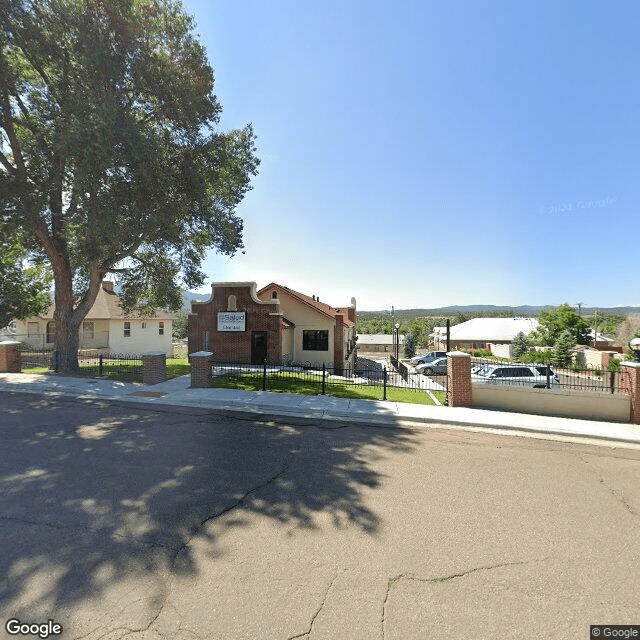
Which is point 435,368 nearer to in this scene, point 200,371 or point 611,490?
point 200,371

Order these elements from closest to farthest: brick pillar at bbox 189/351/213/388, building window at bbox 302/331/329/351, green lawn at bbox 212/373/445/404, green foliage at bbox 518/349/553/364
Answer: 1. green lawn at bbox 212/373/445/404
2. brick pillar at bbox 189/351/213/388
3. building window at bbox 302/331/329/351
4. green foliage at bbox 518/349/553/364

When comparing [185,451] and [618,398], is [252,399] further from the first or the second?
[618,398]

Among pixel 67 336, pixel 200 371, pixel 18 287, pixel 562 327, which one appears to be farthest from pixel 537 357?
pixel 18 287

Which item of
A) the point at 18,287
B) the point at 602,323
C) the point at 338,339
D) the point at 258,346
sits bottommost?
the point at 258,346

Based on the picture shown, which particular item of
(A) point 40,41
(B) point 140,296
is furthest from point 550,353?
(A) point 40,41

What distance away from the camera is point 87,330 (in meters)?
31.1

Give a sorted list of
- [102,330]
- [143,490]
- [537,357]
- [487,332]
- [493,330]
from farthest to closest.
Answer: [493,330] → [487,332] → [537,357] → [102,330] → [143,490]

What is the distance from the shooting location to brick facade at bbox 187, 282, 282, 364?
22891mm

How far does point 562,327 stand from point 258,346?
43.4 meters

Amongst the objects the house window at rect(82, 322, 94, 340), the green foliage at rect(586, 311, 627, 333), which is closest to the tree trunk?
the house window at rect(82, 322, 94, 340)

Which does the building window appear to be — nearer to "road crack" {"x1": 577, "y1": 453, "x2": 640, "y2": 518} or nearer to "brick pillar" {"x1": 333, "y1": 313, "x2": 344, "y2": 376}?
"brick pillar" {"x1": 333, "y1": 313, "x2": 344, "y2": 376}

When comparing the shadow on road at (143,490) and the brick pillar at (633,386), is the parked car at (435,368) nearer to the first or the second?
the brick pillar at (633,386)

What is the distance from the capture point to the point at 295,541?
414 centimetres

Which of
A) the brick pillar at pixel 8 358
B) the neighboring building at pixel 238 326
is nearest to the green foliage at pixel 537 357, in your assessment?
the neighboring building at pixel 238 326
